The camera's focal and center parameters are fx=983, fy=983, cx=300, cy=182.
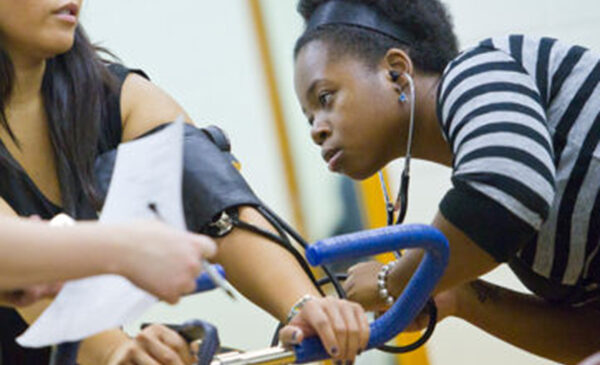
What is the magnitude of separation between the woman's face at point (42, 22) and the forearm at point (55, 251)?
0.50m

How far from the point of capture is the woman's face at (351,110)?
1.40 metres

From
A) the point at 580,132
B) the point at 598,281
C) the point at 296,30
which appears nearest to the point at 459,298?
the point at 598,281

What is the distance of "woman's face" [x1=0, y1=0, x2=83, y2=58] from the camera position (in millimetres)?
1120

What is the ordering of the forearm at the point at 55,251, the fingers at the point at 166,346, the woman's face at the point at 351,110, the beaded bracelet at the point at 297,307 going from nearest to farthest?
the forearm at the point at 55,251
the fingers at the point at 166,346
the beaded bracelet at the point at 297,307
the woman's face at the point at 351,110

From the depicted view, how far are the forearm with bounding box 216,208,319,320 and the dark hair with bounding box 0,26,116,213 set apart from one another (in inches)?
6.8

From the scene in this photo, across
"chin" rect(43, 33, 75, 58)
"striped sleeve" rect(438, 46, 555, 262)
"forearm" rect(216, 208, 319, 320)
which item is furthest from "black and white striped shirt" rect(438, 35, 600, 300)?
"chin" rect(43, 33, 75, 58)

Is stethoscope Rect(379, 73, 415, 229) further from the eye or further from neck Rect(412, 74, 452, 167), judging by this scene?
the eye

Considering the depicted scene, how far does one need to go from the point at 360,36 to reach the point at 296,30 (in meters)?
1.33

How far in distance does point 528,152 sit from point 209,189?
0.37 m

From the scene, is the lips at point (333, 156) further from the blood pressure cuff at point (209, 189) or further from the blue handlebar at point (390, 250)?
the blue handlebar at point (390, 250)

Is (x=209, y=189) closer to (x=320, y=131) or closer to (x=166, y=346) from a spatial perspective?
(x=166, y=346)

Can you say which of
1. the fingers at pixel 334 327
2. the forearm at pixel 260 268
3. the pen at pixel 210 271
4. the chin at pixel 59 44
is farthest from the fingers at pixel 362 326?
the chin at pixel 59 44

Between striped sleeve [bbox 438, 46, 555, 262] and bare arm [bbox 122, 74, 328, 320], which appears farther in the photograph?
striped sleeve [bbox 438, 46, 555, 262]

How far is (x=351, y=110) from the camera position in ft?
4.56
